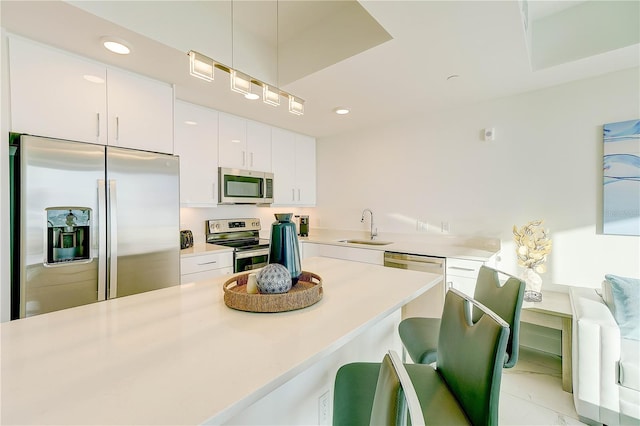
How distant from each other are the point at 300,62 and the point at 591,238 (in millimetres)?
2797

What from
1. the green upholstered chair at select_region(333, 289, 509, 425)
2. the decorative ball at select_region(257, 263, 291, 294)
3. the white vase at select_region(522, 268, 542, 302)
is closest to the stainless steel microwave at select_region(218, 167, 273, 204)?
the decorative ball at select_region(257, 263, 291, 294)

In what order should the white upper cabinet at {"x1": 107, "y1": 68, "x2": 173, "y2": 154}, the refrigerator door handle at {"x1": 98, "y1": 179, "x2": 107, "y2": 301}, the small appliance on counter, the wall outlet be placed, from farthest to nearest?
the small appliance on counter → the white upper cabinet at {"x1": 107, "y1": 68, "x2": 173, "y2": 154} → the refrigerator door handle at {"x1": 98, "y1": 179, "x2": 107, "y2": 301} → the wall outlet

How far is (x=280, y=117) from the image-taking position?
3.27 m

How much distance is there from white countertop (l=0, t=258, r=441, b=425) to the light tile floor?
54.7 inches

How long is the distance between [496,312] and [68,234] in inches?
99.5

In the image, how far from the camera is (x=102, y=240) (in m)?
1.89

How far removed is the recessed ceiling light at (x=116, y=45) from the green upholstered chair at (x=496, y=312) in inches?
95.5

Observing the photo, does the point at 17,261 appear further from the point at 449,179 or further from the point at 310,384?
the point at 449,179

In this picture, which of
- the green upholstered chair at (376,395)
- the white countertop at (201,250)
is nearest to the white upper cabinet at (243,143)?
the white countertop at (201,250)

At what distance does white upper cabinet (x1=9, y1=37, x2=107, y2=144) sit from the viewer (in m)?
1.66

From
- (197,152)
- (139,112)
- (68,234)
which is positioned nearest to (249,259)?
(197,152)

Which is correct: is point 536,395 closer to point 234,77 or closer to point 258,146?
point 234,77

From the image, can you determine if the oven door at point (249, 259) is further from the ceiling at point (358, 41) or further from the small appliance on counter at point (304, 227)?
the ceiling at point (358, 41)

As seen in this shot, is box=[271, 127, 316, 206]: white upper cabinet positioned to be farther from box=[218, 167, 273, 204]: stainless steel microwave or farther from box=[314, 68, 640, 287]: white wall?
box=[314, 68, 640, 287]: white wall
